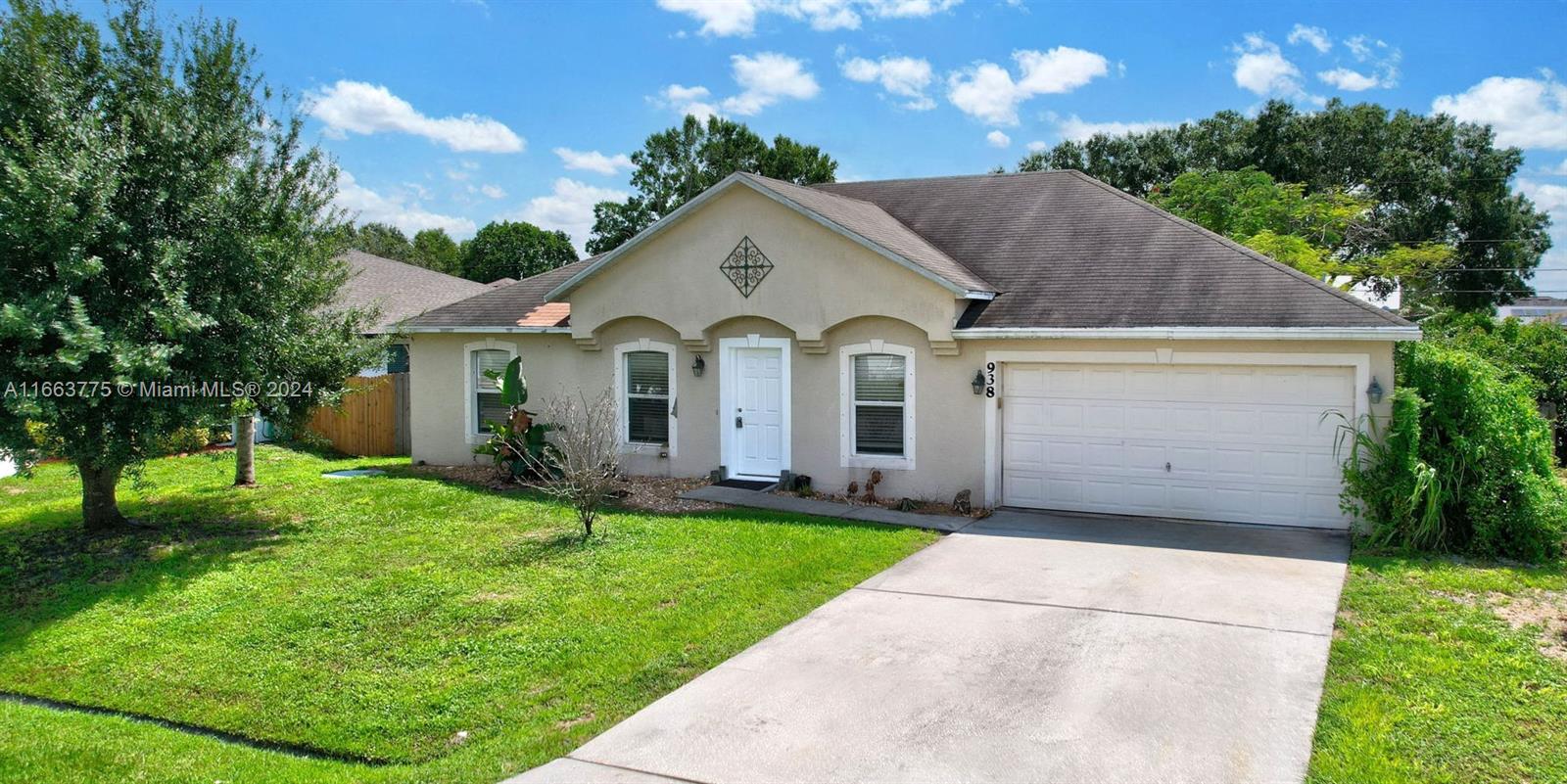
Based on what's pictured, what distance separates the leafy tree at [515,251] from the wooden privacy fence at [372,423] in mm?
31255

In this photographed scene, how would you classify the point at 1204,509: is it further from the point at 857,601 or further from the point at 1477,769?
the point at 1477,769

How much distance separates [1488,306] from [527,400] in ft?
149

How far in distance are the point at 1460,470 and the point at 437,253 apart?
61.5 m

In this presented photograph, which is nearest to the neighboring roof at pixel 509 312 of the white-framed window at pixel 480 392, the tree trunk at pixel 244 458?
the white-framed window at pixel 480 392

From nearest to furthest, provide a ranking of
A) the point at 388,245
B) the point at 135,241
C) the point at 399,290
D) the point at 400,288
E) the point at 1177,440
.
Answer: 1. the point at 135,241
2. the point at 1177,440
3. the point at 399,290
4. the point at 400,288
5. the point at 388,245

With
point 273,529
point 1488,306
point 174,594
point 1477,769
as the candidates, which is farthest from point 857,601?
point 1488,306

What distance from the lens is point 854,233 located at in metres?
12.7

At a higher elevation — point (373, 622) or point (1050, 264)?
point (1050, 264)

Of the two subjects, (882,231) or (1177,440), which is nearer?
(1177,440)

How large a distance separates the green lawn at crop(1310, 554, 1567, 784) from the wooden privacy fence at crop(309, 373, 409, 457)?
17019 millimetres

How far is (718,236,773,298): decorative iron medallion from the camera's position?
44.8 feet

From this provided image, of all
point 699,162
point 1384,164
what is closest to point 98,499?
point 699,162

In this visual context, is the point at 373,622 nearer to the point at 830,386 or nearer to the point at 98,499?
the point at 98,499

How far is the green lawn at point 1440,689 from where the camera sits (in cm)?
507
